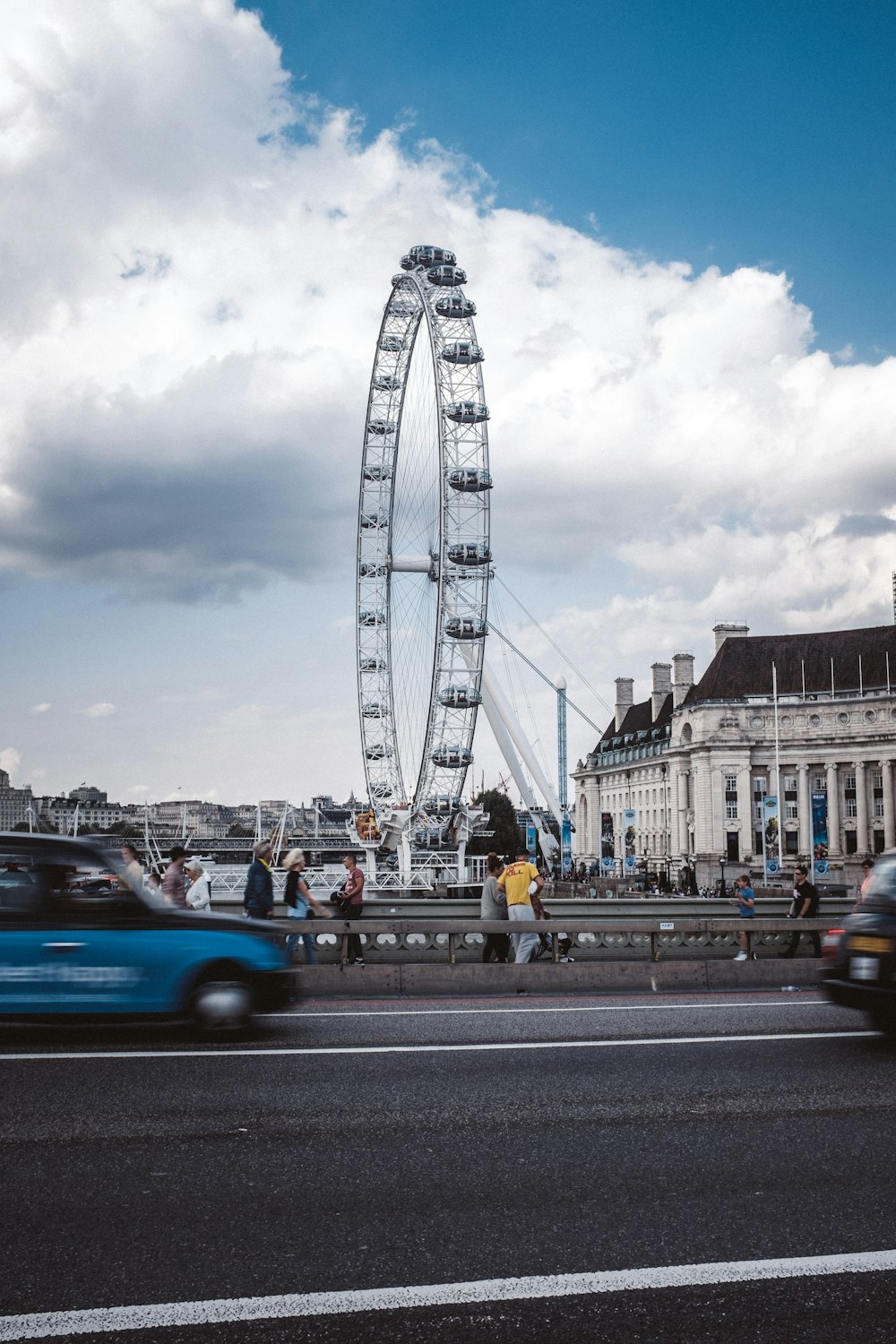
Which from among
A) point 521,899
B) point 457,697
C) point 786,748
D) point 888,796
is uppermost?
point 786,748

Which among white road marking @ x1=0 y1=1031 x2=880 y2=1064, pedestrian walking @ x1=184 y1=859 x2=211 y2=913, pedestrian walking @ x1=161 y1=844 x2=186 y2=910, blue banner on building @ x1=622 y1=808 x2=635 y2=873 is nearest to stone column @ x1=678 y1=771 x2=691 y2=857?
blue banner on building @ x1=622 y1=808 x2=635 y2=873

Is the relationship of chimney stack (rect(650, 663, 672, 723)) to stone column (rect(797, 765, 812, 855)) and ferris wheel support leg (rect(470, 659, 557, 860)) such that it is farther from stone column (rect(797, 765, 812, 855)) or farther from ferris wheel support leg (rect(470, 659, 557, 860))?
ferris wheel support leg (rect(470, 659, 557, 860))

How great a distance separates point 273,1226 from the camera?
6289 mm

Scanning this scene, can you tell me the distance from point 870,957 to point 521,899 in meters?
8.45

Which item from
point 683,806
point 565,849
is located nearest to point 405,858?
point 565,849

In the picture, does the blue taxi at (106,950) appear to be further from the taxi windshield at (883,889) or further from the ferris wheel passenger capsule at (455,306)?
the ferris wheel passenger capsule at (455,306)

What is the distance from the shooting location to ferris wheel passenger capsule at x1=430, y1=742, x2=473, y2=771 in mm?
58906

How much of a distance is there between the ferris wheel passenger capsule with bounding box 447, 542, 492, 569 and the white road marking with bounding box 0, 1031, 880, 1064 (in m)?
45.5

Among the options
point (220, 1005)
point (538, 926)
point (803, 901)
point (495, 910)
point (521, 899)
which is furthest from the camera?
point (803, 901)

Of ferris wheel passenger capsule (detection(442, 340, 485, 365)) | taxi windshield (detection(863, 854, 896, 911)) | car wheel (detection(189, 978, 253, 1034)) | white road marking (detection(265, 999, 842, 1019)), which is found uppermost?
ferris wheel passenger capsule (detection(442, 340, 485, 365))

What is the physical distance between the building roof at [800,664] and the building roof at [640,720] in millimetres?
15322

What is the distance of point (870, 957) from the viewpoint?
473 inches

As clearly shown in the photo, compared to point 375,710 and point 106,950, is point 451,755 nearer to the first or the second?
point 375,710

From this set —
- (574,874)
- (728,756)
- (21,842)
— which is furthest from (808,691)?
(21,842)
